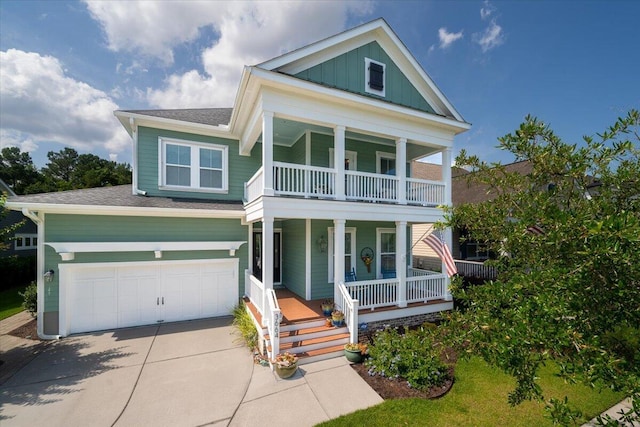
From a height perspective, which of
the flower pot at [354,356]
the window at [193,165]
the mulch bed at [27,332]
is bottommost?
the mulch bed at [27,332]

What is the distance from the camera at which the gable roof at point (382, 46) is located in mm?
8047

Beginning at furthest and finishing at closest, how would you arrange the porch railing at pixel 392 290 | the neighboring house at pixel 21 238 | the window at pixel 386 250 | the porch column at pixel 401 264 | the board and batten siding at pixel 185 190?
the neighboring house at pixel 21 238 < the window at pixel 386 250 < the board and batten siding at pixel 185 190 < the porch column at pixel 401 264 < the porch railing at pixel 392 290

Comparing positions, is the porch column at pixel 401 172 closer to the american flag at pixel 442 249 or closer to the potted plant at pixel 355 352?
the american flag at pixel 442 249

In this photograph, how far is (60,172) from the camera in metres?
52.7

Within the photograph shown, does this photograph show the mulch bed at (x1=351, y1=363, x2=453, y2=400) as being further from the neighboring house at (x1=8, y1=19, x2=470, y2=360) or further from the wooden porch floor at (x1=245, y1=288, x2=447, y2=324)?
the wooden porch floor at (x1=245, y1=288, x2=447, y2=324)

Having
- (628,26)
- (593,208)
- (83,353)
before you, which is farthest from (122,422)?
(628,26)

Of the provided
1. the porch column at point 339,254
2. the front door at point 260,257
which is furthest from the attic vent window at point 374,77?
the front door at point 260,257

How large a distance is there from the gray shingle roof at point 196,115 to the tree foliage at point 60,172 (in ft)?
109

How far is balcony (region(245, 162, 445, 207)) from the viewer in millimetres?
7797

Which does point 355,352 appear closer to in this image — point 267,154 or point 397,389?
point 397,389

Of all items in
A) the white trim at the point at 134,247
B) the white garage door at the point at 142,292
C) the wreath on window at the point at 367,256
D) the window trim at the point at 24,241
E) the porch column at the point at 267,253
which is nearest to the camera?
the porch column at the point at 267,253

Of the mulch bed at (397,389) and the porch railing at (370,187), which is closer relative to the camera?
the mulch bed at (397,389)

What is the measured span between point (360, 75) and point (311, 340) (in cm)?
868

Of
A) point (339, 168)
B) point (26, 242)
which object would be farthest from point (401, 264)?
point (26, 242)
